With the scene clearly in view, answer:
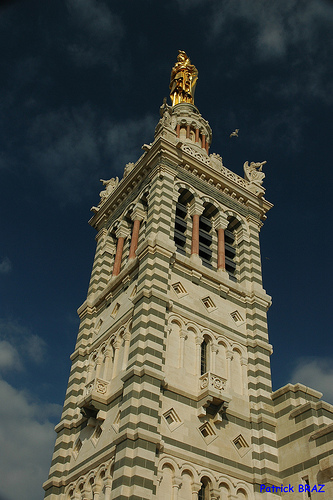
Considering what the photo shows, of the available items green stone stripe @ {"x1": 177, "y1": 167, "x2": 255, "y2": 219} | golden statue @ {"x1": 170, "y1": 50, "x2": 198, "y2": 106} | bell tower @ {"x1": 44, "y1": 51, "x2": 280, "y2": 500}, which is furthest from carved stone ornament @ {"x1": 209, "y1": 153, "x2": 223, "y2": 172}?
golden statue @ {"x1": 170, "y1": 50, "x2": 198, "y2": 106}

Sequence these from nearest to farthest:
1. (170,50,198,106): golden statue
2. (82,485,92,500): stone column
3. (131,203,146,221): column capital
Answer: (82,485,92,500): stone column
(131,203,146,221): column capital
(170,50,198,106): golden statue

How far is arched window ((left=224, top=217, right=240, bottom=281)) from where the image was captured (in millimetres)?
30750

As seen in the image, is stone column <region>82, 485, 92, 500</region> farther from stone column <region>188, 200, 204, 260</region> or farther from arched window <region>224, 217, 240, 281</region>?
arched window <region>224, 217, 240, 281</region>

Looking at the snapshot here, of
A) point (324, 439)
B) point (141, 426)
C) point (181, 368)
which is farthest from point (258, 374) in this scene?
point (141, 426)

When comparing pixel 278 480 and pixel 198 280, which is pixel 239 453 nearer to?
pixel 278 480

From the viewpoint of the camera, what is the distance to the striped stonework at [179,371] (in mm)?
20734

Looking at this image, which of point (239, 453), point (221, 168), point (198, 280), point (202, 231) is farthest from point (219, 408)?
point (221, 168)

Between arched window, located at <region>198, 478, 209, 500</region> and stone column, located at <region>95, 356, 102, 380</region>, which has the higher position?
stone column, located at <region>95, 356, 102, 380</region>

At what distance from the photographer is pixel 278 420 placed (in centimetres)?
2417

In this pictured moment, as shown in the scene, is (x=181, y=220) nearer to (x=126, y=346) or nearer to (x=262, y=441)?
(x=126, y=346)

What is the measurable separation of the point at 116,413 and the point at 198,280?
8240 mm

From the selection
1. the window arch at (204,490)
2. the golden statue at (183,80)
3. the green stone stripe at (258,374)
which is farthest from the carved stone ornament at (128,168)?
the window arch at (204,490)

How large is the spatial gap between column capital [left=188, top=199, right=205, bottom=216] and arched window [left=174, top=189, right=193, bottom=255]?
35 centimetres

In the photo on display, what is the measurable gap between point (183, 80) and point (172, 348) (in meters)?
28.2
